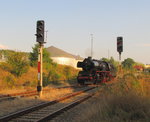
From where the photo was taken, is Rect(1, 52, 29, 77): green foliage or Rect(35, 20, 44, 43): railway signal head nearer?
Rect(35, 20, 44, 43): railway signal head

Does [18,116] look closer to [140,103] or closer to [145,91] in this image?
[140,103]

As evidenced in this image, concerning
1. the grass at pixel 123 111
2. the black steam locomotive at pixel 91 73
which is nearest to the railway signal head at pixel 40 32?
the grass at pixel 123 111

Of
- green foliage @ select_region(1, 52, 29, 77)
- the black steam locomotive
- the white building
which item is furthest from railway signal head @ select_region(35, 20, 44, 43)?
the white building

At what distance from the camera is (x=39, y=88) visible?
12281 millimetres

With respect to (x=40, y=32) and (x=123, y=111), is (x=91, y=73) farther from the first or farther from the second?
(x=123, y=111)

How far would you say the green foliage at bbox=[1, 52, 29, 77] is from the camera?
23906 mm

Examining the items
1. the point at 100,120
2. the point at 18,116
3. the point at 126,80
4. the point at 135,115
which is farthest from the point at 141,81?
the point at 18,116

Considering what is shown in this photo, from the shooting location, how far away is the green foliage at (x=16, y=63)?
23.9 meters

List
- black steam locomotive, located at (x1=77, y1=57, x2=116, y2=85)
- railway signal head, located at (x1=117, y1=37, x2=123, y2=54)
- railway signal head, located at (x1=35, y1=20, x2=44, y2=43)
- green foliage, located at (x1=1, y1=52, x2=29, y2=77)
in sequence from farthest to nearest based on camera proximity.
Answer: green foliage, located at (x1=1, y1=52, x2=29, y2=77) → black steam locomotive, located at (x1=77, y1=57, x2=116, y2=85) → railway signal head, located at (x1=117, y1=37, x2=123, y2=54) → railway signal head, located at (x1=35, y1=20, x2=44, y2=43)

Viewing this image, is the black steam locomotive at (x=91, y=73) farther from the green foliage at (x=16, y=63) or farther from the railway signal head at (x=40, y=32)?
the railway signal head at (x=40, y=32)

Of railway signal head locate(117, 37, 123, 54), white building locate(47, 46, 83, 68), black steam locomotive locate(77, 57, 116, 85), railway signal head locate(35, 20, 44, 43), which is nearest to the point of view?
railway signal head locate(35, 20, 44, 43)

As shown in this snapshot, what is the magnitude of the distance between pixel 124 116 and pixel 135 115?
0.40 meters

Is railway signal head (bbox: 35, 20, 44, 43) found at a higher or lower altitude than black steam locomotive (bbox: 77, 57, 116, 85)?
higher

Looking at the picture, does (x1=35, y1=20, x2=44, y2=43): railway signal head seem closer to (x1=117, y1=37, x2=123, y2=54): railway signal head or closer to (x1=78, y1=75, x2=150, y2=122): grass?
(x1=117, y1=37, x2=123, y2=54): railway signal head
